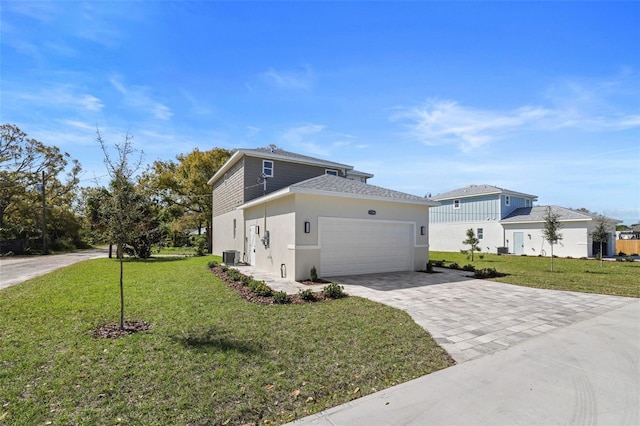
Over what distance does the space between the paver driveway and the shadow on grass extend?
300 cm

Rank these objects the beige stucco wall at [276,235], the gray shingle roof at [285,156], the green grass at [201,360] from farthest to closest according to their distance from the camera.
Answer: the gray shingle roof at [285,156]
the beige stucco wall at [276,235]
the green grass at [201,360]

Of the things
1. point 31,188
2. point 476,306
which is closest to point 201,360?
point 476,306

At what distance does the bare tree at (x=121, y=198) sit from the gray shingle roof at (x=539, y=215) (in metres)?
27.7

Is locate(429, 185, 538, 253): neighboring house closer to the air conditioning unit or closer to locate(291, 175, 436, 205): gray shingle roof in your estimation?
locate(291, 175, 436, 205): gray shingle roof

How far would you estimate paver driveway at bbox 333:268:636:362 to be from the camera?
16.9ft

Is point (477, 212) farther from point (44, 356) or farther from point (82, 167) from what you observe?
point (82, 167)

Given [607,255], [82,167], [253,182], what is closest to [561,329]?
[253,182]

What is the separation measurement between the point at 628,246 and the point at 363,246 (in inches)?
1196

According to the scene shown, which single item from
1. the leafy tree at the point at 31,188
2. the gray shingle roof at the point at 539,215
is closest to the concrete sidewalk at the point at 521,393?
the gray shingle roof at the point at 539,215

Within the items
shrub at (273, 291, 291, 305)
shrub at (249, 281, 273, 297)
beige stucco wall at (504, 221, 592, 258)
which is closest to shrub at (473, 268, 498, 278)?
shrub at (273, 291, 291, 305)

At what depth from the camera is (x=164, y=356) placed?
4.16 m

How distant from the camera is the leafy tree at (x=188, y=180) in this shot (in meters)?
28.7

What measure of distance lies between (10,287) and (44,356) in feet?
25.8

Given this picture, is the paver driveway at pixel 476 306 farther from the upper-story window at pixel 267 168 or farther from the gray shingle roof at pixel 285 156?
the gray shingle roof at pixel 285 156
